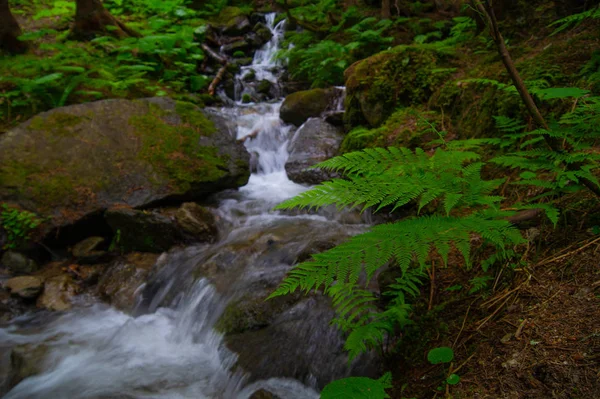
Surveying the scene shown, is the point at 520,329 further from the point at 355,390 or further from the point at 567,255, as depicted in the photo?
the point at 355,390

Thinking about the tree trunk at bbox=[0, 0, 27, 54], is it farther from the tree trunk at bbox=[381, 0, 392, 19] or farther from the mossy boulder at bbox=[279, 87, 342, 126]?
the tree trunk at bbox=[381, 0, 392, 19]

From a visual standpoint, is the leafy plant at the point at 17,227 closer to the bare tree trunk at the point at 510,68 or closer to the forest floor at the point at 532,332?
the forest floor at the point at 532,332

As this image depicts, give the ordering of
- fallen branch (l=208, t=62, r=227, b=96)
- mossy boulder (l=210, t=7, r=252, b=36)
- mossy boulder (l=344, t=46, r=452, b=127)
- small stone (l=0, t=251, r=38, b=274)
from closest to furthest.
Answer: small stone (l=0, t=251, r=38, b=274), mossy boulder (l=344, t=46, r=452, b=127), fallen branch (l=208, t=62, r=227, b=96), mossy boulder (l=210, t=7, r=252, b=36)

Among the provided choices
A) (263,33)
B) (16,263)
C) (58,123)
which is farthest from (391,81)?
(263,33)

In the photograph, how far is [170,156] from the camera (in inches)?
245

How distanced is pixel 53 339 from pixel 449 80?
622cm

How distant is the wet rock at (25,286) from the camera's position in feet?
Result: 15.0

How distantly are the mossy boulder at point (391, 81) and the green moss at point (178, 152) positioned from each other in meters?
2.84

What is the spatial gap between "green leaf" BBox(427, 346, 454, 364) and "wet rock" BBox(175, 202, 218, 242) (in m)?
4.23

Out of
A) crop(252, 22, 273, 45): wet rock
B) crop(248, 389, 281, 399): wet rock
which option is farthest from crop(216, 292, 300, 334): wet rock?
crop(252, 22, 273, 45): wet rock

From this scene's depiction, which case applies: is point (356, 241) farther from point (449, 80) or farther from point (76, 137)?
point (76, 137)

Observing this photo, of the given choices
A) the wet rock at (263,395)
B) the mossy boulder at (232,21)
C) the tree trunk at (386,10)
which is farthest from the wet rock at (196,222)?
the mossy boulder at (232,21)

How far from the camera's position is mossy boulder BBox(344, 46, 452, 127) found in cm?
554

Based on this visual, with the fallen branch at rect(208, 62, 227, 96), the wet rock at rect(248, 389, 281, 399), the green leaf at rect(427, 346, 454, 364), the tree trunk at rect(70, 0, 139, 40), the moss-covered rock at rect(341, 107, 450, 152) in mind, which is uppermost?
the tree trunk at rect(70, 0, 139, 40)
